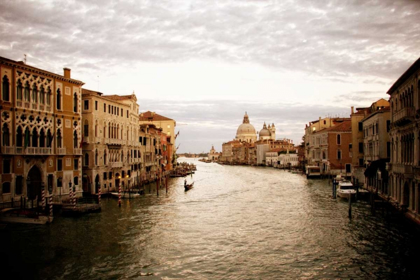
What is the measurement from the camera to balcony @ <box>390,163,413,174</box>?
17591 mm

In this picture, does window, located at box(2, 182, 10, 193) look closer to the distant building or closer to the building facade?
the building facade

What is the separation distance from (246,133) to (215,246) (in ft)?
512

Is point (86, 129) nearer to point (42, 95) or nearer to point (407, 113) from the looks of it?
point (42, 95)

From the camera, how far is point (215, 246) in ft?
50.9

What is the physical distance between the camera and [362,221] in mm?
19750

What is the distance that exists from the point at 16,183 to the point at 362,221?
61.9 feet

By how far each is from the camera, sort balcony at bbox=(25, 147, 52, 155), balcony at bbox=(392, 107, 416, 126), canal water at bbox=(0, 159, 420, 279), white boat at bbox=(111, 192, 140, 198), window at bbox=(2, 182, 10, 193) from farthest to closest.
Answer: white boat at bbox=(111, 192, 140, 198), balcony at bbox=(25, 147, 52, 155), window at bbox=(2, 182, 10, 193), balcony at bbox=(392, 107, 416, 126), canal water at bbox=(0, 159, 420, 279)

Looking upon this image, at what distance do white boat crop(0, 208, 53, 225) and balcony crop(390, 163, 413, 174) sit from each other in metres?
17.7

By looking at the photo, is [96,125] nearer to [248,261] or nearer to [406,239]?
[248,261]

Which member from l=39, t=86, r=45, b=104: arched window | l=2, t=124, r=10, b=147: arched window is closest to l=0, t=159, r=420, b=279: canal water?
l=2, t=124, r=10, b=147: arched window

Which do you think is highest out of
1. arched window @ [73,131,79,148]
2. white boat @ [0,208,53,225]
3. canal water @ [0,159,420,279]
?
arched window @ [73,131,79,148]

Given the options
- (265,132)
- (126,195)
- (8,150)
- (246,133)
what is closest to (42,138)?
(8,150)

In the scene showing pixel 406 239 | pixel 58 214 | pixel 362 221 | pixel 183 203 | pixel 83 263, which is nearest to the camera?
pixel 83 263

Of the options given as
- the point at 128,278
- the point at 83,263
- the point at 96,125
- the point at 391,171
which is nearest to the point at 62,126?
the point at 96,125
